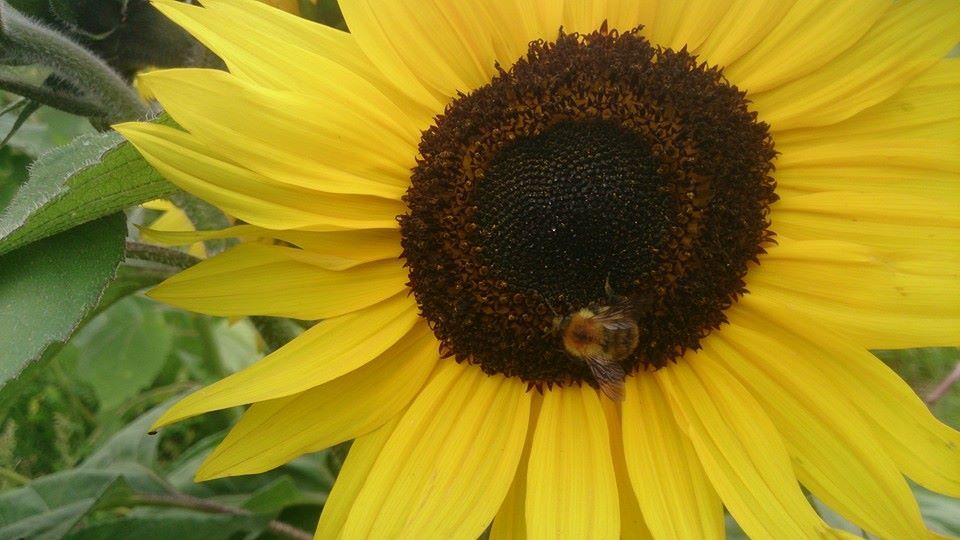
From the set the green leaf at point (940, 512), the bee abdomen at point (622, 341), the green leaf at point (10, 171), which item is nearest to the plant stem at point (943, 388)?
the green leaf at point (940, 512)

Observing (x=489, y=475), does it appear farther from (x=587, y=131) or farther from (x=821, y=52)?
(x=821, y=52)

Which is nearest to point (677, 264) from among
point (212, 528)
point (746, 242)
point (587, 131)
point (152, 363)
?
point (746, 242)

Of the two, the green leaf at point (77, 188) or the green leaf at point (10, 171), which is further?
the green leaf at point (10, 171)

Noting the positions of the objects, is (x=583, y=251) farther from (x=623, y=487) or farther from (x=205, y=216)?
(x=205, y=216)

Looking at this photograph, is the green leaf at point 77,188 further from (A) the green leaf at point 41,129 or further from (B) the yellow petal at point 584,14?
(A) the green leaf at point 41,129

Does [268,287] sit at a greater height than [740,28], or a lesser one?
lesser

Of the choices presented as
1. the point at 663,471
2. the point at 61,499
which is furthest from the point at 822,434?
the point at 61,499
